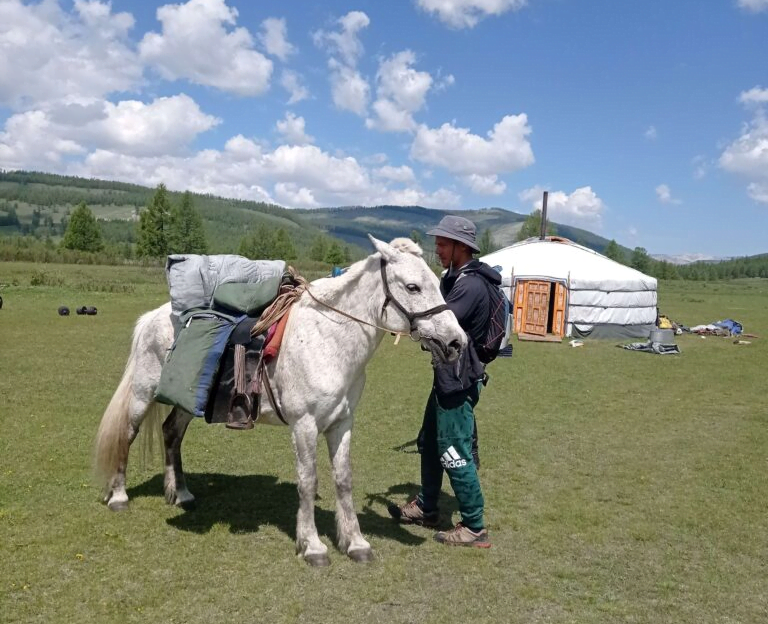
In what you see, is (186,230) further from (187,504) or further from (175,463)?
(187,504)

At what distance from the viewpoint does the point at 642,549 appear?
14.2 ft

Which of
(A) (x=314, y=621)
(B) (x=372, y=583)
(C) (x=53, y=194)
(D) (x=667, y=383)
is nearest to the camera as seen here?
(A) (x=314, y=621)

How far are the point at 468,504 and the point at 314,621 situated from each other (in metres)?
1.46

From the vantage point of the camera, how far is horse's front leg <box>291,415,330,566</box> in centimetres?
387

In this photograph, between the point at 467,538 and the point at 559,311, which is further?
the point at 559,311

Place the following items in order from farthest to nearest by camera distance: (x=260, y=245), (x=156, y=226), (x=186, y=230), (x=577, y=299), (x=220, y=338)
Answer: (x=260, y=245) → (x=186, y=230) → (x=156, y=226) → (x=577, y=299) → (x=220, y=338)

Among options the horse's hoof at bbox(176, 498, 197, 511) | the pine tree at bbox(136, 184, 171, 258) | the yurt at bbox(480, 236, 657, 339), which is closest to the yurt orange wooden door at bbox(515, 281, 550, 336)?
the yurt at bbox(480, 236, 657, 339)

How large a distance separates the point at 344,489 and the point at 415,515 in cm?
98

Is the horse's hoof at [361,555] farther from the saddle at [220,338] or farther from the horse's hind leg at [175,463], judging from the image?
the horse's hind leg at [175,463]

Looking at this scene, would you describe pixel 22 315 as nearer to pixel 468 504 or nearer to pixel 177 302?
pixel 177 302

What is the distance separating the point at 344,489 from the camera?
4.00 metres

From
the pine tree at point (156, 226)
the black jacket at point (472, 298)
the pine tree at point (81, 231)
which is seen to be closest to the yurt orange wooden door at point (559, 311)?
the black jacket at point (472, 298)

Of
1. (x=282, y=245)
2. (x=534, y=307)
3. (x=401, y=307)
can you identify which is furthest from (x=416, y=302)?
(x=282, y=245)

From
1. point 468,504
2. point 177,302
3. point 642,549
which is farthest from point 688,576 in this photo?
point 177,302
